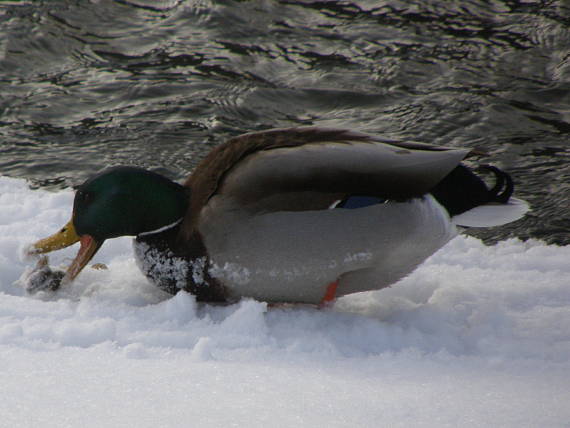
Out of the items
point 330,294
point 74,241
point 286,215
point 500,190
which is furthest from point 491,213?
point 74,241

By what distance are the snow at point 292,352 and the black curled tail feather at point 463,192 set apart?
369mm

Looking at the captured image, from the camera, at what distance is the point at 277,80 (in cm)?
661

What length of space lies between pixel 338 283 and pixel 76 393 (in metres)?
1.20

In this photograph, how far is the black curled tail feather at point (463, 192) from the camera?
344cm

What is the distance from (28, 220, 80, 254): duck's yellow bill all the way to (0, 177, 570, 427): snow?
180 millimetres

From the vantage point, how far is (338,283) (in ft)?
10.9

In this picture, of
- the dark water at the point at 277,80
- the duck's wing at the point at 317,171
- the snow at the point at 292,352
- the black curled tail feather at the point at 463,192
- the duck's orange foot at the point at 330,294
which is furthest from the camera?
the dark water at the point at 277,80

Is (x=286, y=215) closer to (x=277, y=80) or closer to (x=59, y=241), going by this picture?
(x=59, y=241)

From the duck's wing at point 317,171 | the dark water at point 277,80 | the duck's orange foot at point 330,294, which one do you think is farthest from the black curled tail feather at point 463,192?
the dark water at point 277,80

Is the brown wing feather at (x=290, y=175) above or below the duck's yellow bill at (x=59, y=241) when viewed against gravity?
above

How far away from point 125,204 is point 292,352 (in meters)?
0.90

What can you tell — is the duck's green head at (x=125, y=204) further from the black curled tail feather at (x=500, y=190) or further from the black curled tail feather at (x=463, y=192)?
the black curled tail feather at (x=500, y=190)

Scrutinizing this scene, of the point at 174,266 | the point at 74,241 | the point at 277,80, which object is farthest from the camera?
the point at 277,80

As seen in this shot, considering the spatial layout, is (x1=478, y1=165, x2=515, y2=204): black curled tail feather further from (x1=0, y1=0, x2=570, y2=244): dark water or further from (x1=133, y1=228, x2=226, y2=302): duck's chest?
(x1=0, y1=0, x2=570, y2=244): dark water
